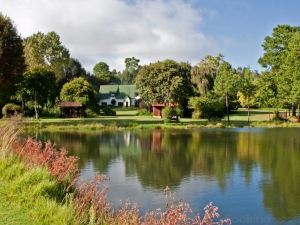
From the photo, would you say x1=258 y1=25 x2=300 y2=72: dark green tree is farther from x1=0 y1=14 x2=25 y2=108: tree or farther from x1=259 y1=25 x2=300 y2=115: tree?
x1=0 y1=14 x2=25 y2=108: tree

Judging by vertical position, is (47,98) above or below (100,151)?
above

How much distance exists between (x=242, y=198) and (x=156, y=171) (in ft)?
22.3

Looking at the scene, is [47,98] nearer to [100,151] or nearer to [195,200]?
[100,151]

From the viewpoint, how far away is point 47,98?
74.7 meters

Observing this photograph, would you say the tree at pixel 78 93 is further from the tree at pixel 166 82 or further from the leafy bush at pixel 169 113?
the leafy bush at pixel 169 113

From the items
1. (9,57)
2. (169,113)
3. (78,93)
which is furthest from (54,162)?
(78,93)

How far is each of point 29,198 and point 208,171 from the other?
14440mm

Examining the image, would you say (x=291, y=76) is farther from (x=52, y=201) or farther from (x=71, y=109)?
(x=52, y=201)

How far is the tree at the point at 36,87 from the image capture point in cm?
6894

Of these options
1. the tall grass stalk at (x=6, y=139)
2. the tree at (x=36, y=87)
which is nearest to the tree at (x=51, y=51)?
the tree at (x=36, y=87)

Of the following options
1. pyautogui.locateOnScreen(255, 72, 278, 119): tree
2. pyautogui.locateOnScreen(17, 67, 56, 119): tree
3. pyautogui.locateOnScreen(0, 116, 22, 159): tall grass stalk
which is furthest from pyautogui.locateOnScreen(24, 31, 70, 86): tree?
pyautogui.locateOnScreen(0, 116, 22, 159): tall grass stalk

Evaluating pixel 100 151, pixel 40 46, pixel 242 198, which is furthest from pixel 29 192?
pixel 40 46

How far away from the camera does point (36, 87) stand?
6988 centimetres

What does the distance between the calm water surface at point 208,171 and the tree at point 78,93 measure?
37.7 m
